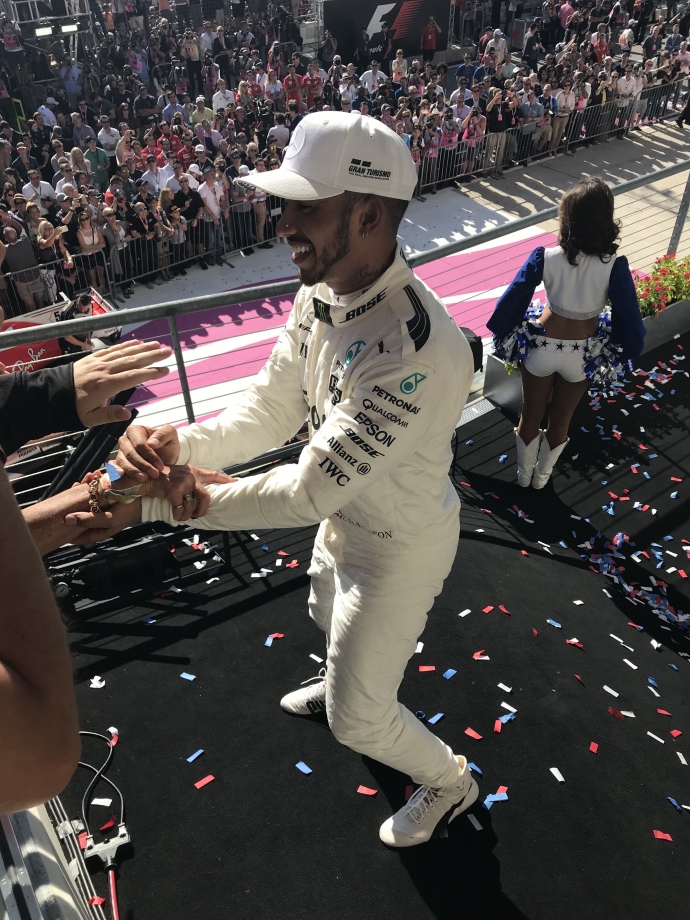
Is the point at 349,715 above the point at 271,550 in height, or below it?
above

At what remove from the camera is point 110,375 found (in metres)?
2.61

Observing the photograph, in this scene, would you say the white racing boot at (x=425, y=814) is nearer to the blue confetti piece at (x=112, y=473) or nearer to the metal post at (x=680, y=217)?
the blue confetti piece at (x=112, y=473)

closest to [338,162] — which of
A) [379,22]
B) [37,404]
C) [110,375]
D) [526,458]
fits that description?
[110,375]

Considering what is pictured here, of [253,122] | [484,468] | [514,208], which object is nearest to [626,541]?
[484,468]

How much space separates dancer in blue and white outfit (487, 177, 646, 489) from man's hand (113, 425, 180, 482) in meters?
2.79

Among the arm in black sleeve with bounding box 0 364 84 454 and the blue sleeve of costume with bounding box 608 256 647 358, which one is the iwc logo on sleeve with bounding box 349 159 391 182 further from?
the blue sleeve of costume with bounding box 608 256 647 358

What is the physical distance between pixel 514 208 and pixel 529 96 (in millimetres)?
3481

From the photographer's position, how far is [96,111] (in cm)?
1702

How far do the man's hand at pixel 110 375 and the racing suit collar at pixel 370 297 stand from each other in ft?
1.95

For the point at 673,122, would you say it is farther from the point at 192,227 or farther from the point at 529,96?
the point at 192,227

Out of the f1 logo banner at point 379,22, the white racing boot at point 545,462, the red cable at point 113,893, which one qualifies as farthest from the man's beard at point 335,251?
the f1 logo banner at point 379,22

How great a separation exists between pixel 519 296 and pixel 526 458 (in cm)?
106

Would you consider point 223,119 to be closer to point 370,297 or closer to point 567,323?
point 567,323

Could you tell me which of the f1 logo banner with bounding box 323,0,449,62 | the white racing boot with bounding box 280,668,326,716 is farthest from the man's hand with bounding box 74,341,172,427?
the f1 logo banner with bounding box 323,0,449,62
